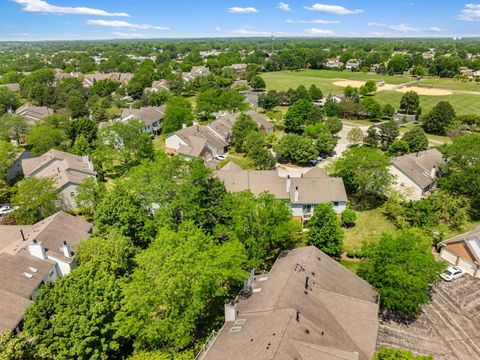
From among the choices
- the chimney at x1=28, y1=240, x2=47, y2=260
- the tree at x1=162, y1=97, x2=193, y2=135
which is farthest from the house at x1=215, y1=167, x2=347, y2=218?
the tree at x1=162, y1=97, x2=193, y2=135

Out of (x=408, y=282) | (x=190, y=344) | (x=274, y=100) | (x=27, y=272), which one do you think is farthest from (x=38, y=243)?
(x=274, y=100)

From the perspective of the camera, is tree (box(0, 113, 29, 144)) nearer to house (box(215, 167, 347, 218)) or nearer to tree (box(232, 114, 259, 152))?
tree (box(232, 114, 259, 152))

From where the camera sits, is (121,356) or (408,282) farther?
(408,282)

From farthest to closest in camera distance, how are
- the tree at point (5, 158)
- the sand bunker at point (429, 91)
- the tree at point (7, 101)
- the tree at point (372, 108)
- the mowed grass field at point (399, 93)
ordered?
the sand bunker at point (429, 91) → the mowed grass field at point (399, 93) → the tree at point (372, 108) → the tree at point (7, 101) → the tree at point (5, 158)

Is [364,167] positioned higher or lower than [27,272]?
higher

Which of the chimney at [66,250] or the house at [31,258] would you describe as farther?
the chimney at [66,250]

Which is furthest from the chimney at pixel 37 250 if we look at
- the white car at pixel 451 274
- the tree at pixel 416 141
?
the tree at pixel 416 141

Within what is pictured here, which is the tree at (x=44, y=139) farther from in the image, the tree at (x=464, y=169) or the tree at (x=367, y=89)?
the tree at (x=367, y=89)

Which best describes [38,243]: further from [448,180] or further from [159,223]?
[448,180]
